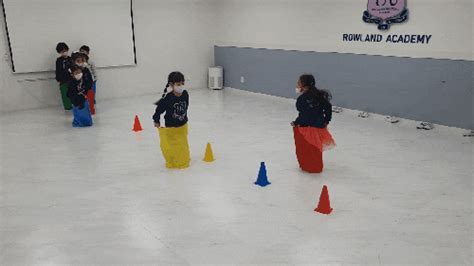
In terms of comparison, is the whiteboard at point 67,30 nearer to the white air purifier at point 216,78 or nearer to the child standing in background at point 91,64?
the child standing in background at point 91,64

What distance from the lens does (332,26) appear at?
23.3 feet

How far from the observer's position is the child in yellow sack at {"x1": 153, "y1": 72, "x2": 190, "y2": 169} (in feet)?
13.6

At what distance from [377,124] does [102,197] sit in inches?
176

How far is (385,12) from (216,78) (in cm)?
459

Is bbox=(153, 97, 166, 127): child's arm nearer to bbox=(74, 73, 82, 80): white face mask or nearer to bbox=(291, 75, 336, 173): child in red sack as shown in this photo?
bbox=(291, 75, 336, 173): child in red sack

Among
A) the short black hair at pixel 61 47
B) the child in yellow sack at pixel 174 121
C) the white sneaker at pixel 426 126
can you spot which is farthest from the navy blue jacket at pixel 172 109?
the short black hair at pixel 61 47

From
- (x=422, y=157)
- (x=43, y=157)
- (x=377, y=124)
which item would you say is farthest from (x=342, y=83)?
(x=43, y=157)

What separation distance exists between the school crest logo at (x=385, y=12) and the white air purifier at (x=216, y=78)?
4.11m

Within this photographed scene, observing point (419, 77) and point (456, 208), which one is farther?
point (419, 77)

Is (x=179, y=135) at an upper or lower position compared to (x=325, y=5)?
lower

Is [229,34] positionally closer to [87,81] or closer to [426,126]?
[87,81]

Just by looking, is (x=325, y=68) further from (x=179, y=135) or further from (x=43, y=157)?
(x=43, y=157)

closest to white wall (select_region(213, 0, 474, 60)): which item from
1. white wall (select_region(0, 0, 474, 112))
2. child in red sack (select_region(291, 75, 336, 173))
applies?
white wall (select_region(0, 0, 474, 112))

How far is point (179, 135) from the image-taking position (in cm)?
436
